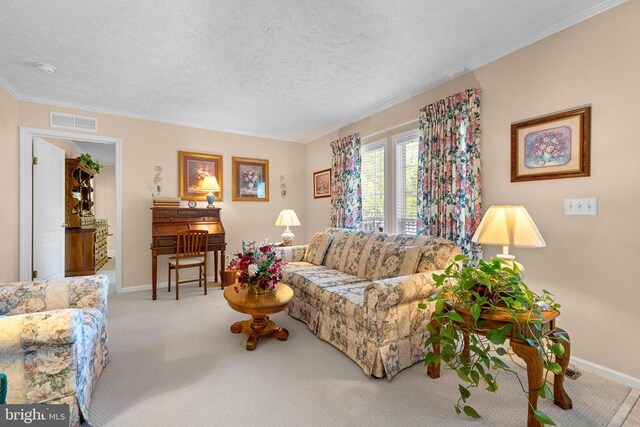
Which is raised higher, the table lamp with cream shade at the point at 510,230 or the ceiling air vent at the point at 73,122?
the ceiling air vent at the point at 73,122

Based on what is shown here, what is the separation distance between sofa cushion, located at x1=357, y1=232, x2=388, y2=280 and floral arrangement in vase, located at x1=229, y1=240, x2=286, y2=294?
3.13 ft

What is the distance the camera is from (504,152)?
252 centimetres

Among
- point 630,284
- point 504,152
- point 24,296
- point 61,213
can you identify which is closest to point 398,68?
point 504,152

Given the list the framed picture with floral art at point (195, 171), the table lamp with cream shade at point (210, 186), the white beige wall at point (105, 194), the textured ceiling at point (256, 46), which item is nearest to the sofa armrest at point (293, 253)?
the table lamp with cream shade at point (210, 186)

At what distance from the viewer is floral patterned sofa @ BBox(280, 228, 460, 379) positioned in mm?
2006

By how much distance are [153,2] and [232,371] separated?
265 cm

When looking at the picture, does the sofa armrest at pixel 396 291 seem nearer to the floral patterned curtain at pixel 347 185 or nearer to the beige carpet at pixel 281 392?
the beige carpet at pixel 281 392

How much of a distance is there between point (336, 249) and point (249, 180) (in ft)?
7.76

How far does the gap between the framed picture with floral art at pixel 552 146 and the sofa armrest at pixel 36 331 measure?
321 cm

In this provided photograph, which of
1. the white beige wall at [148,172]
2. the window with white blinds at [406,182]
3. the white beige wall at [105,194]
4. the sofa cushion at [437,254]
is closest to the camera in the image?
the sofa cushion at [437,254]

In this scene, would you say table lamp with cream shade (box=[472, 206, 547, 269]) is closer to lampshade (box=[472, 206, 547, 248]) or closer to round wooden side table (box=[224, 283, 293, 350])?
lampshade (box=[472, 206, 547, 248])

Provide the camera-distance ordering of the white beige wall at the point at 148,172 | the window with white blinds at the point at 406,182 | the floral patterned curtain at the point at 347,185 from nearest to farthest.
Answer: the white beige wall at the point at 148,172 < the window with white blinds at the point at 406,182 < the floral patterned curtain at the point at 347,185

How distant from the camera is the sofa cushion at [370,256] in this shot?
9.70 feet

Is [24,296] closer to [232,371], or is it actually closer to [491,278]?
[232,371]
